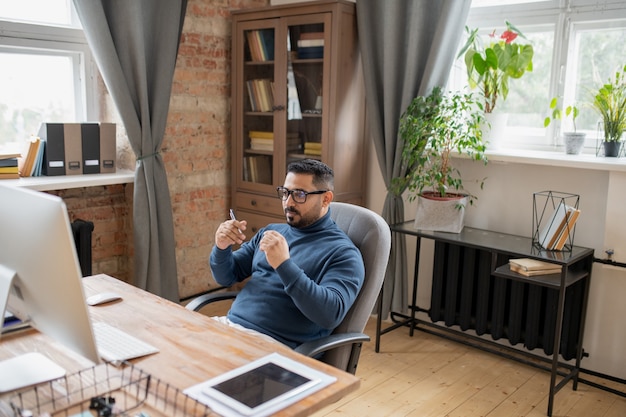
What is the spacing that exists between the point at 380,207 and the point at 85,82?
190 cm

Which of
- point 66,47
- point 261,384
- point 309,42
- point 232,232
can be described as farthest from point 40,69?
point 261,384

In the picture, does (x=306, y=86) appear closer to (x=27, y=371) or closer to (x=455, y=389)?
(x=455, y=389)

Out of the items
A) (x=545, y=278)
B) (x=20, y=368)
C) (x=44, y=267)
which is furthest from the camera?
(x=545, y=278)

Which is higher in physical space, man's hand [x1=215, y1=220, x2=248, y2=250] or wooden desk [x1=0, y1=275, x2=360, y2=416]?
man's hand [x1=215, y1=220, x2=248, y2=250]

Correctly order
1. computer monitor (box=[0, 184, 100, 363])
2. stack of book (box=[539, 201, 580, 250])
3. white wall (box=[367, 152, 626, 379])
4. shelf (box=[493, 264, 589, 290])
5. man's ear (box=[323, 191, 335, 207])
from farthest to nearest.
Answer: white wall (box=[367, 152, 626, 379]), stack of book (box=[539, 201, 580, 250]), shelf (box=[493, 264, 589, 290]), man's ear (box=[323, 191, 335, 207]), computer monitor (box=[0, 184, 100, 363])

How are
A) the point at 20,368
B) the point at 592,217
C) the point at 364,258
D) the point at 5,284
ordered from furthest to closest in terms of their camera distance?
the point at 592,217 < the point at 364,258 < the point at 20,368 < the point at 5,284

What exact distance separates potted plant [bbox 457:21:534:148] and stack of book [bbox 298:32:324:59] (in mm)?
795

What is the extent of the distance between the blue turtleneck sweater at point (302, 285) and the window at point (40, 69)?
1.77 metres

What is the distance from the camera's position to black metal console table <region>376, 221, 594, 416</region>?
2928 mm

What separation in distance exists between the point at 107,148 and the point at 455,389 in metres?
2.29

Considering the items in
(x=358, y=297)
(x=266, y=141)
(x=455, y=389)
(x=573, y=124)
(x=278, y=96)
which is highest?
(x=278, y=96)

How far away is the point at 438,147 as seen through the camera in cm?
335

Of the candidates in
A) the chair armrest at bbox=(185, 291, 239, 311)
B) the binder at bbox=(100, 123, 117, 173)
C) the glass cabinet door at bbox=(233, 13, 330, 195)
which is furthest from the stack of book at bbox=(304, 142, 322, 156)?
the chair armrest at bbox=(185, 291, 239, 311)

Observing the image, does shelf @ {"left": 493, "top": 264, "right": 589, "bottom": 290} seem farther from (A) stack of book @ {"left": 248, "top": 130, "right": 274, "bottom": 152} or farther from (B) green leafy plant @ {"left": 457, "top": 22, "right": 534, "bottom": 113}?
(A) stack of book @ {"left": 248, "top": 130, "right": 274, "bottom": 152}
